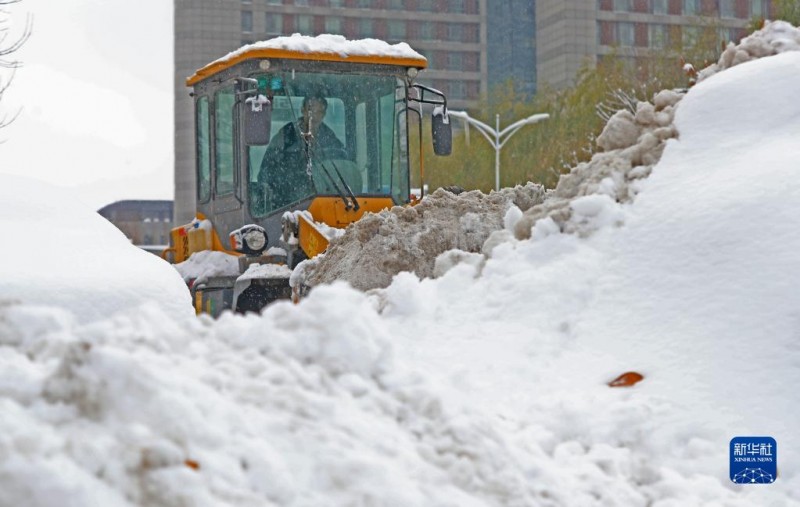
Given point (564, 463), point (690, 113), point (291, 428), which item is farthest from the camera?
point (690, 113)

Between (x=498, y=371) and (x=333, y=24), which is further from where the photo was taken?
(x=333, y=24)

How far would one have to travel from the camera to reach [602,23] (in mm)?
80000

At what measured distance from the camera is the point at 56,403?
355 cm

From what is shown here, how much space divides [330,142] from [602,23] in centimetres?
7088

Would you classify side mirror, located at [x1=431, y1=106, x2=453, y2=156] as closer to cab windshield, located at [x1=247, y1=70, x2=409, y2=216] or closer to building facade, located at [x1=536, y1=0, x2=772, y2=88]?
cab windshield, located at [x1=247, y1=70, x2=409, y2=216]

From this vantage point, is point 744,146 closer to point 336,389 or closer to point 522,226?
point 522,226

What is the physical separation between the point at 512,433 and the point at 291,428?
1.25m

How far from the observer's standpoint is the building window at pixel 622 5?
266ft

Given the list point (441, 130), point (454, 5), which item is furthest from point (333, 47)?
point (454, 5)

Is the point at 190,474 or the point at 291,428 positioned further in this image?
the point at 291,428

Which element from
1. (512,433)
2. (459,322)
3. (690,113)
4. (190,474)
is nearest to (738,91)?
(690,113)

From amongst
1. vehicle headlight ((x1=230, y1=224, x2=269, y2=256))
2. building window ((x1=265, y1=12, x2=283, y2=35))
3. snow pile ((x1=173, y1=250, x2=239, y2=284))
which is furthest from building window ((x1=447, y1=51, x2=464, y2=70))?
vehicle headlight ((x1=230, y1=224, x2=269, y2=256))

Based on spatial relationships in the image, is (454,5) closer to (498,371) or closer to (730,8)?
(730,8)

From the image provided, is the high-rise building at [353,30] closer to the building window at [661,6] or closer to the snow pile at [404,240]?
the building window at [661,6]
